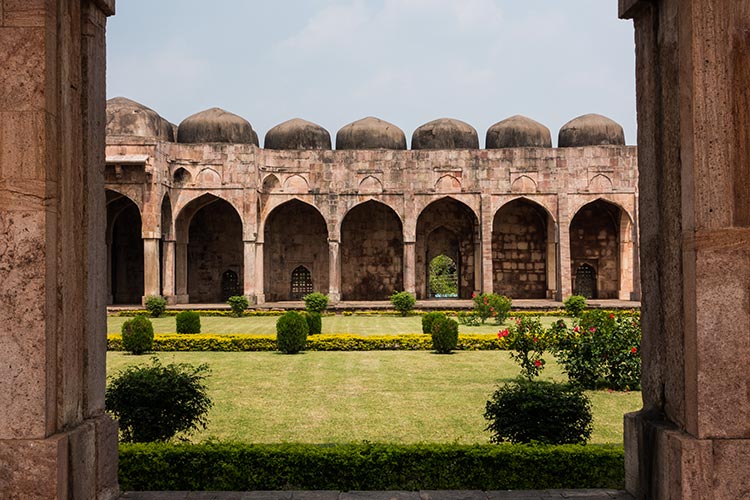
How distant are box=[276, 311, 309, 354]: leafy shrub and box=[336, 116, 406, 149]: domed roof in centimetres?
1324

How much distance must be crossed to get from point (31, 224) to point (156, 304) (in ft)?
56.2

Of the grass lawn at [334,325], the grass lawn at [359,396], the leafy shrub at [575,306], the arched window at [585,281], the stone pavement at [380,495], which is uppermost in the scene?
the arched window at [585,281]

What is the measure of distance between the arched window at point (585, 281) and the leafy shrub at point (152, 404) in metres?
22.5

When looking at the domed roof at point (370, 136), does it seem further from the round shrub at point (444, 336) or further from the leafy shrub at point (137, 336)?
the leafy shrub at point (137, 336)

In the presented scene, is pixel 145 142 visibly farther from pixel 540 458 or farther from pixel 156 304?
pixel 540 458

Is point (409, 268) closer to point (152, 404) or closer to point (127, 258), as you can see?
point (127, 258)

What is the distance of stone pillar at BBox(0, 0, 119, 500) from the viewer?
299 cm

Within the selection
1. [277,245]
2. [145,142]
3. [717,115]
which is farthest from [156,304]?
[717,115]

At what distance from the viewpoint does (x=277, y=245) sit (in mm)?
25766

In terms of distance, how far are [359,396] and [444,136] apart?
17.6 metres

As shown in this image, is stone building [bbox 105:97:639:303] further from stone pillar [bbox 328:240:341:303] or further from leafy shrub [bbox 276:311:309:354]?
leafy shrub [bbox 276:311:309:354]

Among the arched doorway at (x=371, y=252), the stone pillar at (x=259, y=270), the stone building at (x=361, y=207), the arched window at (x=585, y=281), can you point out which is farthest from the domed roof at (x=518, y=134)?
the stone pillar at (x=259, y=270)

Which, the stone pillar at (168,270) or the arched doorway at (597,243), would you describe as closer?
the stone pillar at (168,270)

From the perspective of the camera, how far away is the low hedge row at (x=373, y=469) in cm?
420
